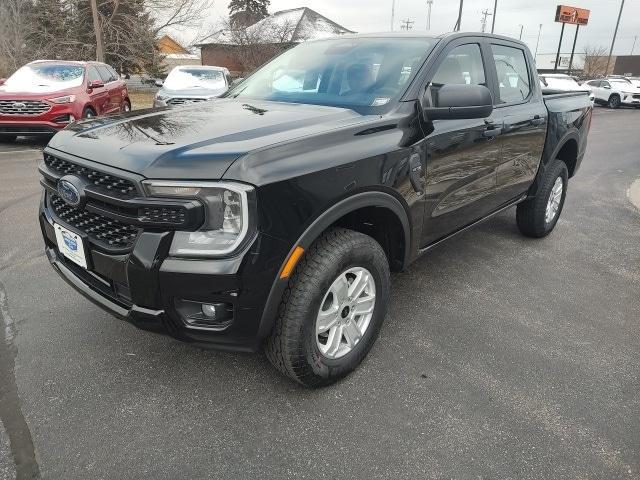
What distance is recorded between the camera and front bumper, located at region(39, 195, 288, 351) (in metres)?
1.98

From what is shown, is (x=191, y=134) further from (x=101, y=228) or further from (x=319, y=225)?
(x=319, y=225)

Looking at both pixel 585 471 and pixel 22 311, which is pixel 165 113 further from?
pixel 585 471

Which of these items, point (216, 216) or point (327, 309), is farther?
point (327, 309)

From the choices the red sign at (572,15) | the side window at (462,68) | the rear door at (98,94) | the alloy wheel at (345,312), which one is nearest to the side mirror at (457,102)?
the side window at (462,68)

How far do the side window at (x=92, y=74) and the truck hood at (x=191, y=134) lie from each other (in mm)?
8383

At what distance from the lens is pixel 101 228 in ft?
7.39

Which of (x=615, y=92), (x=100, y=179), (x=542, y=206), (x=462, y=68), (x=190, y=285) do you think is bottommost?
(x=615, y=92)

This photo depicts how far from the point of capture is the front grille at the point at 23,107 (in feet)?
29.1

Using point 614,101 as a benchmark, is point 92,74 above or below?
above

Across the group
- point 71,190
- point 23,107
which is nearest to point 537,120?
point 71,190

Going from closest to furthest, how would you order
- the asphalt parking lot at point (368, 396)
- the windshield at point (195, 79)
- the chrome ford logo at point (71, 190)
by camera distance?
1. the asphalt parking lot at point (368, 396)
2. the chrome ford logo at point (71, 190)
3. the windshield at point (195, 79)

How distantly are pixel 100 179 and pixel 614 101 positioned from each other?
29985 millimetres

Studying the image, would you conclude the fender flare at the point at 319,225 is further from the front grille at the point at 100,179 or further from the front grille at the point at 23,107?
the front grille at the point at 23,107

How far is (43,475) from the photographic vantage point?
1996mm
